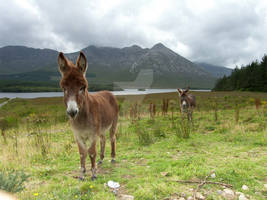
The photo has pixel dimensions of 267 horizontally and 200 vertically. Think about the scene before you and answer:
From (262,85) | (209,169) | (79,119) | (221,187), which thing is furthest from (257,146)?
(262,85)

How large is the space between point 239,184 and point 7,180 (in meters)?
4.23

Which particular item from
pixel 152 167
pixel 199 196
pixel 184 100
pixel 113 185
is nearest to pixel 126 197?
pixel 113 185

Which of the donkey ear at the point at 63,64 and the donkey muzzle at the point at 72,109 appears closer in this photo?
the donkey muzzle at the point at 72,109

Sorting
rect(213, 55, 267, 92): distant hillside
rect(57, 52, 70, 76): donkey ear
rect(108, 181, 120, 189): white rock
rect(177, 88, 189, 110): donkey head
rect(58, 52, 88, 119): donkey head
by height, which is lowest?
rect(108, 181, 120, 189): white rock

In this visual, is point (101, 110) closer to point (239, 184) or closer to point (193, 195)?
point (193, 195)

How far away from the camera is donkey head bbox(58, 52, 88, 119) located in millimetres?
3095

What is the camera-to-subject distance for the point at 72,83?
3.29 metres

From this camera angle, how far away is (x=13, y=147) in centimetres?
707

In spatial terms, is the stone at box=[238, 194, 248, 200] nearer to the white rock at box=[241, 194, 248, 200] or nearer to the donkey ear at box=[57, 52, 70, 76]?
the white rock at box=[241, 194, 248, 200]

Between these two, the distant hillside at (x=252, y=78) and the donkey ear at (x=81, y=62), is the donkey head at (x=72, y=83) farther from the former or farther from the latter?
the distant hillside at (x=252, y=78)

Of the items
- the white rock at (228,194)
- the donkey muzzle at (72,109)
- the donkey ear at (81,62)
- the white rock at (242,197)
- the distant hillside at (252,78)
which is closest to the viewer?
the white rock at (242,197)

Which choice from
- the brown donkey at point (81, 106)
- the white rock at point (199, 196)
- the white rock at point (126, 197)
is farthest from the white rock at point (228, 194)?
the brown donkey at point (81, 106)

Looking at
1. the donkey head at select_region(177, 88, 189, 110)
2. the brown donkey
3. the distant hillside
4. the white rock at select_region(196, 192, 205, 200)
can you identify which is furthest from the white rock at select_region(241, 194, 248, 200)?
the distant hillside

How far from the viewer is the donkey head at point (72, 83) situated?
3095 mm
